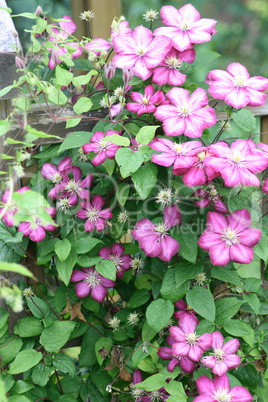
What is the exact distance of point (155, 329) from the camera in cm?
126

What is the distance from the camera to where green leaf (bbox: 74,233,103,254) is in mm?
1337

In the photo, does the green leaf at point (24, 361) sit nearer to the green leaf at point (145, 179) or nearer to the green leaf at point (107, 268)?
the green leaf at point (107, 268)

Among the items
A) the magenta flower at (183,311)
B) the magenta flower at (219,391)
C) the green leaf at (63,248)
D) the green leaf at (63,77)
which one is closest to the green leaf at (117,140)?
the green leaf at (63,77)

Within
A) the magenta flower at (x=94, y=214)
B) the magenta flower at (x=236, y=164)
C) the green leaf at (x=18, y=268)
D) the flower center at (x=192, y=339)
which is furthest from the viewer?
the magenta flower at (x=94, y=214)

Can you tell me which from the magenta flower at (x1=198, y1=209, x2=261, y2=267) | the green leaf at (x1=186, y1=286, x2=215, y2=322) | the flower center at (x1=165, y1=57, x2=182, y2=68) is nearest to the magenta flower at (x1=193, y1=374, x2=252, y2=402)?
the green leaf at (x1=186, y1=286, x2=215, y2=322)

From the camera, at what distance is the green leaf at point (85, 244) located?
1337mm

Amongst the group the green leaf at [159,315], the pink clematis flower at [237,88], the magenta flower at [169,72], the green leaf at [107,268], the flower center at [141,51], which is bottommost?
the green leaf at [159,315]

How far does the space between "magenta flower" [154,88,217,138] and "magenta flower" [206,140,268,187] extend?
0.06 m

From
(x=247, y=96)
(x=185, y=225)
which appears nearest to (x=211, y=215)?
(x=185, y=225)

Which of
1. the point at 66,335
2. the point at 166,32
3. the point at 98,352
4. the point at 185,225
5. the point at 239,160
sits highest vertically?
the point at 166,32

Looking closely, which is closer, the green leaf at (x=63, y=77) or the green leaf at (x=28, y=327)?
the green leaf at (x=63, y=77)

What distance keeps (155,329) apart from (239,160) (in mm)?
404

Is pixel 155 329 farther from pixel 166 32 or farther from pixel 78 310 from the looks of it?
pixel 166 32

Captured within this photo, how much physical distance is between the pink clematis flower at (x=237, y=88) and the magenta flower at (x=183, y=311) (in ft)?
1.53
